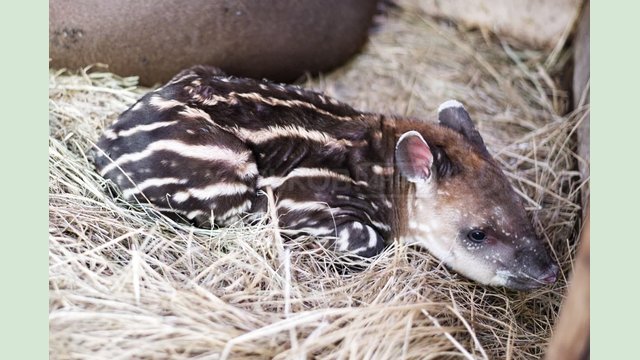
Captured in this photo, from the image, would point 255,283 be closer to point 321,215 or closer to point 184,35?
point 321,215

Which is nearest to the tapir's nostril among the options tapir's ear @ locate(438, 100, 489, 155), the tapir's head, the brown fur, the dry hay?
the tapir's head

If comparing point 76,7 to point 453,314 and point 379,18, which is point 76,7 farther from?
point 453,314

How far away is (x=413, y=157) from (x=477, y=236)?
491mm

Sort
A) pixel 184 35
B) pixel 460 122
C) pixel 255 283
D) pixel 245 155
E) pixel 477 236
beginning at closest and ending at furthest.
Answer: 1. pixel 255 283
2. pixel 245 155
3. pixel 477 236
4. pixel 460 122
5. pixel 184 35

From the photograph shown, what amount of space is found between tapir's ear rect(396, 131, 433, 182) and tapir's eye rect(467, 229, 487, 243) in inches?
13.6

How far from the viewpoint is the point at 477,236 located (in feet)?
12.0

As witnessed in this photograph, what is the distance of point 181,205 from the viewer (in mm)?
3578

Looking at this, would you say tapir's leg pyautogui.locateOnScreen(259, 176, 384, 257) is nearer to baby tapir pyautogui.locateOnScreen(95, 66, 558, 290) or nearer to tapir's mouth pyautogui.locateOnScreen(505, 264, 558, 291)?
baby tapir pyautogui.locateOnScreen(95, 66, 558, 290)

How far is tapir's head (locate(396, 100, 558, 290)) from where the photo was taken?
3.61m

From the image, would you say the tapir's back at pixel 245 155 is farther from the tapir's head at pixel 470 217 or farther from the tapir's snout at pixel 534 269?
the tapir's snout at pixel 534 269

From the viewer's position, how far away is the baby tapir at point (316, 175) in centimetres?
352

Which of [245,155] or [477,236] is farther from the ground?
[245,155]

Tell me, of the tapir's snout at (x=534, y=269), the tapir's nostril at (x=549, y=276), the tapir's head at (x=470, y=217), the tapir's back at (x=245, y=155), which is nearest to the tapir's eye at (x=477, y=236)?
the tapir's head at (x=470, y=217)

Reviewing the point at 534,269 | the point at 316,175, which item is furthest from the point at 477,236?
the point at 316,175
